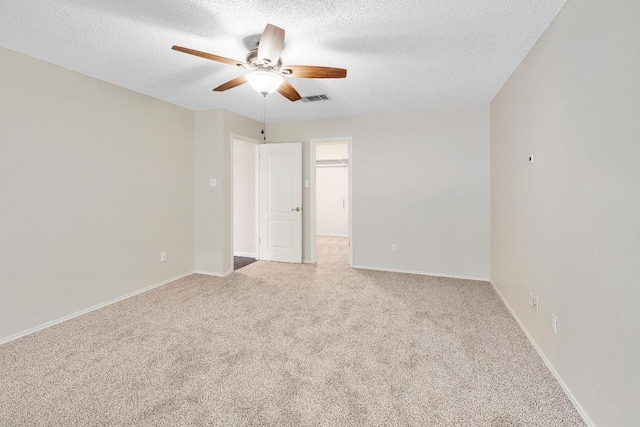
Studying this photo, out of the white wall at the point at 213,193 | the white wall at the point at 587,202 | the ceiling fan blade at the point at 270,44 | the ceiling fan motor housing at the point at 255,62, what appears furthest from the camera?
the white wall at the point at 213,193

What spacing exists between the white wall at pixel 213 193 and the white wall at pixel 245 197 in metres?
1.20

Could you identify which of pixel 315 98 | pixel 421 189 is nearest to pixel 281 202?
pixel 315 98

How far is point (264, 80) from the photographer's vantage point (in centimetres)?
237

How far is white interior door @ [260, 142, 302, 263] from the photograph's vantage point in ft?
17.0

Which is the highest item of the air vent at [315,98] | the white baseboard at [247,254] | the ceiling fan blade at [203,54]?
the air vent at [315,98]

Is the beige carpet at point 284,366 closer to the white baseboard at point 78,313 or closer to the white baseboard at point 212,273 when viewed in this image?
A: the white baseboard at point 78,313

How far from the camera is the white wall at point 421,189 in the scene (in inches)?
167

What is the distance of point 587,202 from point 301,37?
86.8 inches

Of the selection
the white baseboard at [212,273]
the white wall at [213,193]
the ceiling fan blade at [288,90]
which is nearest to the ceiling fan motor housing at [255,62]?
the ceiling fan blade at [288,90]

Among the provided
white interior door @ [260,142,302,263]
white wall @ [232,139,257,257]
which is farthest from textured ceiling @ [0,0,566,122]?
white wall @ [232,139,257,257]

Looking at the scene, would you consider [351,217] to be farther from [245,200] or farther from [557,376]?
[557,376]

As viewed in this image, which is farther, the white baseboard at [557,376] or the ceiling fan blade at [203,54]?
the ceiling fan blade at [203,54]

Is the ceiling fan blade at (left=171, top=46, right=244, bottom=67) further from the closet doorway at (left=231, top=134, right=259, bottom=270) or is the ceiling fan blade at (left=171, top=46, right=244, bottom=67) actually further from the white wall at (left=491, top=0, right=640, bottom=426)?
the closet doorway at (left=231, top=134, right=259, bottom=270)

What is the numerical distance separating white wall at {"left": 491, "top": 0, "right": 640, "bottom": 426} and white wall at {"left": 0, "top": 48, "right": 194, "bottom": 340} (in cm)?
418
